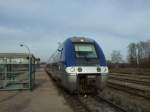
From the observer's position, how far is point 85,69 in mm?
12680

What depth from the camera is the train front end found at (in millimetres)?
12547

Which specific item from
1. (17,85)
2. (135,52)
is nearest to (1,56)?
(17,85)

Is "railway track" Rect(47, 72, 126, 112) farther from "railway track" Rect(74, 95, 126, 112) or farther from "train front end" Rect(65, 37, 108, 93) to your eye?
"train front end" Rect(65, 37, 108, 93)

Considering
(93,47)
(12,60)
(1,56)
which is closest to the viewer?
(93,47)

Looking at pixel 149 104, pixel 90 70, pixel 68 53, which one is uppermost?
pixel 68 53

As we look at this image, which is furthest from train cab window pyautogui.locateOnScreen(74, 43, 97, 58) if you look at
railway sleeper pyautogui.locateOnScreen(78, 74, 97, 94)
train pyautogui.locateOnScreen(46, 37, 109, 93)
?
railway sleeper pyautogui.locateOnScreen(78, 74, 97, 94)

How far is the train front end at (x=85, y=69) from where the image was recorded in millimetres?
Result: 12547

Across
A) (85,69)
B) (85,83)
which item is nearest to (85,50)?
(85,69)

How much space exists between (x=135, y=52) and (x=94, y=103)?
97925 millimetres

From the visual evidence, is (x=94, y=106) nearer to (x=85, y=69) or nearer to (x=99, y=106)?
(x=99, y=106)

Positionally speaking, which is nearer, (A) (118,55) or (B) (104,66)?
(B) (104,66)

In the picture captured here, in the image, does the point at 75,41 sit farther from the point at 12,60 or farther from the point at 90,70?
the point at 12,60

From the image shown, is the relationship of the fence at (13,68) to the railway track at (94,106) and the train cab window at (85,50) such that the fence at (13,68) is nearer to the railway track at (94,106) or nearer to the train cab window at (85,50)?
the train cab window at (85,50)

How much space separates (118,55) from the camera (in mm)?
113000
